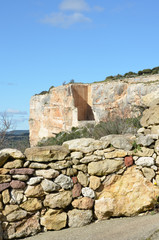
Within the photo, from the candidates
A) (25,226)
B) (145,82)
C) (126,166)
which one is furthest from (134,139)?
(145,82)

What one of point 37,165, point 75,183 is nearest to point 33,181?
point 37,165

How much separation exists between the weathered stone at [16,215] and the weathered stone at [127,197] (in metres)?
1.32

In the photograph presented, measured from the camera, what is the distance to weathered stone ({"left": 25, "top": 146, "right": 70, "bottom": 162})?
4559 mm

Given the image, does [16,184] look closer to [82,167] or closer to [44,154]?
[44,154]

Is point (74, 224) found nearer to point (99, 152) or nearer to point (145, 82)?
point (99, 152)

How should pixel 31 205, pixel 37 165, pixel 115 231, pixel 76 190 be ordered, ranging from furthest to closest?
1. pixel 76 190
2. pixel 37 165
3. pixel 31 205
4. pixel 115 231

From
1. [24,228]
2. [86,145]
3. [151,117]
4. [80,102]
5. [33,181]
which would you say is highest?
[80,102]

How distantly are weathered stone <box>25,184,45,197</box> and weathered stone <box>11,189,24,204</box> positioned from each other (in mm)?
103

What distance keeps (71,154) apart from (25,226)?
1.48 m

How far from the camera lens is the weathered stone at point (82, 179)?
4.70 m

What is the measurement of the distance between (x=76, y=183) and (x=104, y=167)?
60 centimetres

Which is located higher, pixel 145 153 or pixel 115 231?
pixel 145 153

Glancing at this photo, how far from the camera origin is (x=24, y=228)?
4.36 metres

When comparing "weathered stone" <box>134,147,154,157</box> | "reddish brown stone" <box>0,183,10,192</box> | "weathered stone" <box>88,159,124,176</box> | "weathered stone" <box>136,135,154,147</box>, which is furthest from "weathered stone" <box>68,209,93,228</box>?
"weathered stone" <box>136,135,154,147</box>
